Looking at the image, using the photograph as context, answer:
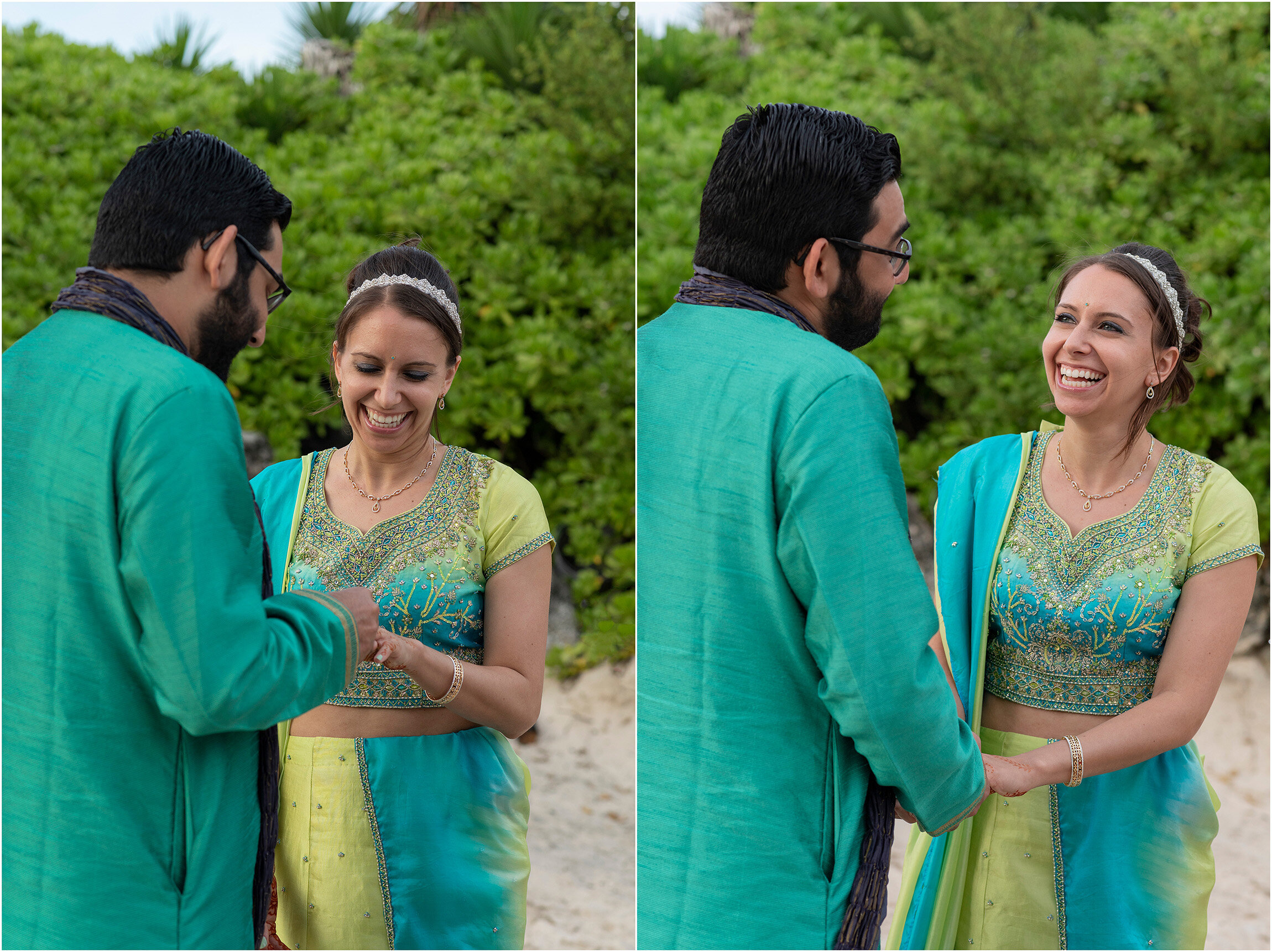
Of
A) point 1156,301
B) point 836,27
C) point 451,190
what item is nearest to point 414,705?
point 1156,301

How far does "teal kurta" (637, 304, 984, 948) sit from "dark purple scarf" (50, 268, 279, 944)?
587 mm

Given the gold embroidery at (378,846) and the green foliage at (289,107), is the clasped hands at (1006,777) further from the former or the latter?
the green foliage at (289,107)

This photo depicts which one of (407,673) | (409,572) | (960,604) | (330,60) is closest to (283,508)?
(409,572)

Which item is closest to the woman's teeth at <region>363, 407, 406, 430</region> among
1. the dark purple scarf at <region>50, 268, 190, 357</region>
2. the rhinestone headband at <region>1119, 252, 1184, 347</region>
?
the dark purple scarf at <region>50, 268, 190, 357</region>

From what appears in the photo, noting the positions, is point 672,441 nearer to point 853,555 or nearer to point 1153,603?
point 853,555

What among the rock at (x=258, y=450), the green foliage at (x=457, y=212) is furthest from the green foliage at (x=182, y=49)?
the rock at (x=258, y=450)

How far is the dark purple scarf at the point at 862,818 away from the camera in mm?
1599

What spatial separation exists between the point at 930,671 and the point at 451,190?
3554 millimetres

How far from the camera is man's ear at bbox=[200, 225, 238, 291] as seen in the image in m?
1.59

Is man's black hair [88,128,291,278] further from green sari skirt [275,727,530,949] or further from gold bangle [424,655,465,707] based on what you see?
green sari skirt [275,727,530,949]

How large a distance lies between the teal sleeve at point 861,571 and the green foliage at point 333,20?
4.42 m

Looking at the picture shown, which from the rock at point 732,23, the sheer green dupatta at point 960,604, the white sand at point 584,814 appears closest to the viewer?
the sheer green dupatta at point 960,604

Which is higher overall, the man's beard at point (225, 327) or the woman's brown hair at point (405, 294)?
the woman's brown hair at point (405, 294)

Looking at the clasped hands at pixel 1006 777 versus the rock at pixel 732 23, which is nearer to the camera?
the clasped hands at pixel 1006 777
